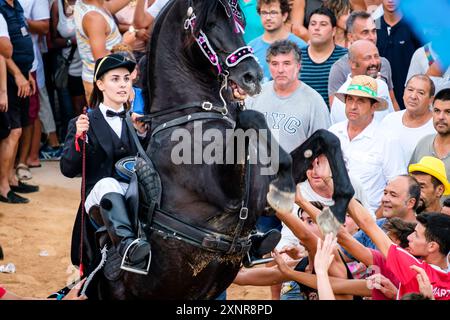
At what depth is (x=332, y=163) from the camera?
670 cm

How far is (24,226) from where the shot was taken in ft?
A: 37.3

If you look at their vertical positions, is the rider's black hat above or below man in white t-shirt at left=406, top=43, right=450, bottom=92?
above

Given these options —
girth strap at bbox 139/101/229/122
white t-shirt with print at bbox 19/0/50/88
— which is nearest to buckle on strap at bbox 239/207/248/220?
girth strap at bbox 139/101/229/122

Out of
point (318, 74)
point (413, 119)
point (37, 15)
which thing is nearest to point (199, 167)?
point (413, 119)

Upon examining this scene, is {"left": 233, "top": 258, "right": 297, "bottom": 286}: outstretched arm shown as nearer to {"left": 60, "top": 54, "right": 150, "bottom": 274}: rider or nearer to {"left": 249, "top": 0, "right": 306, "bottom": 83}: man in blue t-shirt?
{"left": 60, "top": 54, "right": 150, "bottom": 274}: rider

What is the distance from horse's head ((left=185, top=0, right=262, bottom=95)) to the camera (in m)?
6.65

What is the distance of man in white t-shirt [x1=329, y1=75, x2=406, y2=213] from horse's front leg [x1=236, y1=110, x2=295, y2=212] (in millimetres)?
2913

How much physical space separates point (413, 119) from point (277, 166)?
144 inches

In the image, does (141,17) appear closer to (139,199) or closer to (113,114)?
(113,114)

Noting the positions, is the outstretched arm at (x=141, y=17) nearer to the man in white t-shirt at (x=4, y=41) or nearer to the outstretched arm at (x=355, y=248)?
the man in white t-shirt at (x=4, y=41)

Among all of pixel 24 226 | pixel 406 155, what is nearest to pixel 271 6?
pixel 406 155

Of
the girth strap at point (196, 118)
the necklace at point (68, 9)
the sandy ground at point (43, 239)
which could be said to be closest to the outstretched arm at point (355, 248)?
the girth strap at point (196, 118)
